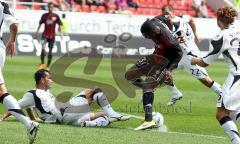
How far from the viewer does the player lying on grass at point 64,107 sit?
36.4 feet

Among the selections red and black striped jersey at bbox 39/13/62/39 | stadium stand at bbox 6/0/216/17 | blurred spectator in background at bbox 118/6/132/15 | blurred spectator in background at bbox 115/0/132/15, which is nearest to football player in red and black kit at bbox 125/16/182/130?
red and black striped jersey at bbox 39/13/62/39

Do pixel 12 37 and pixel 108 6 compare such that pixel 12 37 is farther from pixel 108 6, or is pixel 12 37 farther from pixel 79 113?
pixel 108 6

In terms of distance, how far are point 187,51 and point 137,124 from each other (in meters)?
3.47

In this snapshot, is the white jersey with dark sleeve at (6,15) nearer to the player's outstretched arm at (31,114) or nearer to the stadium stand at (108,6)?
the player's outstretched arm at (31,114)

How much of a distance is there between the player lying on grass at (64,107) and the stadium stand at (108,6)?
21.0 metres

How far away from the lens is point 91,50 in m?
30.0

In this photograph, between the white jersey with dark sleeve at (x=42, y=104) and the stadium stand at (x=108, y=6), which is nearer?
the white jersey with dark sleeve at (x=42, y=104)

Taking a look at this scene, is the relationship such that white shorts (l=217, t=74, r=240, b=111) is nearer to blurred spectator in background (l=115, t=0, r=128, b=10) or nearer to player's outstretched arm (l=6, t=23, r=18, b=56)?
player's outstretched arm (l=6, t=23, r=18, b=56)

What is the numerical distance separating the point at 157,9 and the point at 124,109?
23833 mm

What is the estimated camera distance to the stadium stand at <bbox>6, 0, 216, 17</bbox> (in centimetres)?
3362

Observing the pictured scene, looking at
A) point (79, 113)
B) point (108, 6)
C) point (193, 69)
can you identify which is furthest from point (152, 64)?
point (108, 6)

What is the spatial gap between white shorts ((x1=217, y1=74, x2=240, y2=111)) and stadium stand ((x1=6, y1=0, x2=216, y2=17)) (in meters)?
23.8

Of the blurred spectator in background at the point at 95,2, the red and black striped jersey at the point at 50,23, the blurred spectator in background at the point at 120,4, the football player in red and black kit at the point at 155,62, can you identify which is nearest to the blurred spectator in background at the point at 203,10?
the blurred spectator in background at the point at 120,4

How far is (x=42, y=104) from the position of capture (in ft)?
36.5
